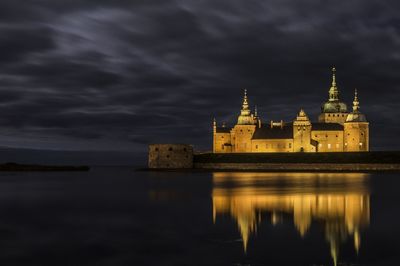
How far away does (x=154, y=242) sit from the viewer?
1634cm

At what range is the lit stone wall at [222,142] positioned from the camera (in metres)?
95.2

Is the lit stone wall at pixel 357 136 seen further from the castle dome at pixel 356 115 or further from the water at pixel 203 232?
the water at pixel 203 232

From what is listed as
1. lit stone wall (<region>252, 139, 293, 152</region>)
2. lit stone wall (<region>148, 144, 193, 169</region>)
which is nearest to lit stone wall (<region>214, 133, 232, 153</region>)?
lit stone wall (<region>252, 139, 293, 152</region>)

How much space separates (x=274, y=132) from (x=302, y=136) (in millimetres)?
5197

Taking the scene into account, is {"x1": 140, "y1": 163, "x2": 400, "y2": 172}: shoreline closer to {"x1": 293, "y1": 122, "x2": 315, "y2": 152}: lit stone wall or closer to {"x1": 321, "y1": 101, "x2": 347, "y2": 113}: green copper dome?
{"x1": 293, "y1": 122, "x2": 315, "y2": 152}: lit stone wall

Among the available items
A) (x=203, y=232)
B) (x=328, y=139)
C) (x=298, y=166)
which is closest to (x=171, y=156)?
(x=298, y=166)

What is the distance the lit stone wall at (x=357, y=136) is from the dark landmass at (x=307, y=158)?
25.3 feet

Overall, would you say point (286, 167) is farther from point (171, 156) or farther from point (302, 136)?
point (171, 156)

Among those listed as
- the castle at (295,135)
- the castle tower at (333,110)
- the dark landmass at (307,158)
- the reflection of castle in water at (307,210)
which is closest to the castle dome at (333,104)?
the castle tower at (333,110)

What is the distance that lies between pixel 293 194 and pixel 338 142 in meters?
56.1

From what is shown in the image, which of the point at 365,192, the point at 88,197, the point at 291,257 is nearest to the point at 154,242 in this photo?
the point at 291,257

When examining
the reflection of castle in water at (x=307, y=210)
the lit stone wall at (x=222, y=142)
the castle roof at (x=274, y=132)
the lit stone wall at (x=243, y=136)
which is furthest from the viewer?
the lit stone wall at (x=222, y=142)

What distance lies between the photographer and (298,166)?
7788 centimetres

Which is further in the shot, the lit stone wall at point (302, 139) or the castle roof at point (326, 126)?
the castle roof at point (326, 126)
